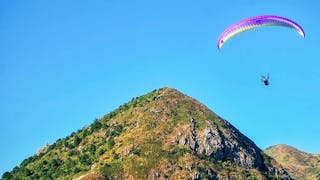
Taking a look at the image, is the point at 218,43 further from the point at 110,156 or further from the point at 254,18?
the point at 110,156

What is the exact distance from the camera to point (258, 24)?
8956 centimetres

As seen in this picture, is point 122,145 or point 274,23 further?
point 122,145

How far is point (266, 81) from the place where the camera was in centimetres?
10631

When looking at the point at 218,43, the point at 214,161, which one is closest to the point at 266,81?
the point at 218,43

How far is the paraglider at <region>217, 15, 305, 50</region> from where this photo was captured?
87.6 meters

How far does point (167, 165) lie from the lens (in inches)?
7200

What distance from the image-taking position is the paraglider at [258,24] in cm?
8756

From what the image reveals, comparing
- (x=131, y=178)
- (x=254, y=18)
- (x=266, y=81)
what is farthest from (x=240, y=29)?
(x=131, y=178)

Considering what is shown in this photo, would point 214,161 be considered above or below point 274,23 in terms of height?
above

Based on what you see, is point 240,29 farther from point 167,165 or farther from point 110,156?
point 110,156

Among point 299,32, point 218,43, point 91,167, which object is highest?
point 91,167

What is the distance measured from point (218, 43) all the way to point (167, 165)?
301 feet

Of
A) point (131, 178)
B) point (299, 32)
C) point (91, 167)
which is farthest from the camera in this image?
point (91, 167)

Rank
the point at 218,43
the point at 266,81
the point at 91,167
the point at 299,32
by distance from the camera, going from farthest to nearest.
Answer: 1. the point at 91,167
2. the point at 266,81
3. the point at 218,43
4. the point at 299,32
